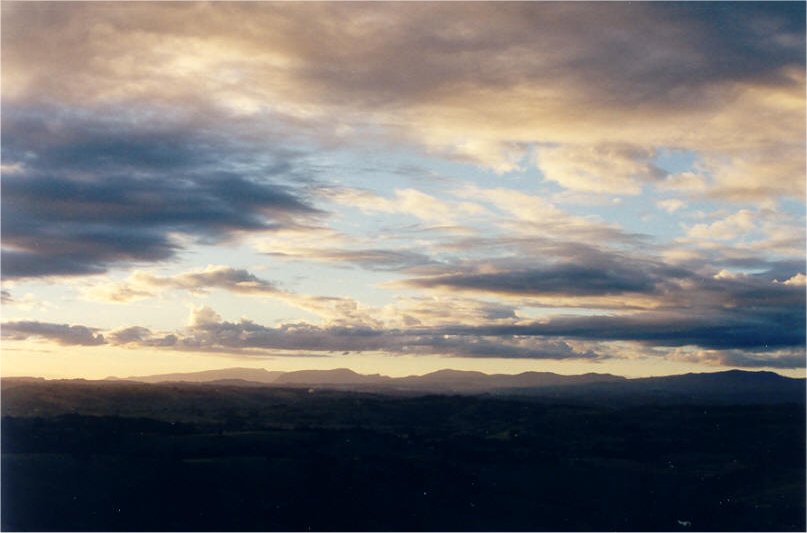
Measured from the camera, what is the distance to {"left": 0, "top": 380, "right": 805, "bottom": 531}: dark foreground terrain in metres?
106

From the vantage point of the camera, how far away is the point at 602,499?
12862cm

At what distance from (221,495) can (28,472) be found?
29.5 metres

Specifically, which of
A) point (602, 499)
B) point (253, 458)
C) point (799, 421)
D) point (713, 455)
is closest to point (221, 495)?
point (253, 458)

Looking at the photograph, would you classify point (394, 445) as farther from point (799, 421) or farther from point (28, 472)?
point (799, 421)

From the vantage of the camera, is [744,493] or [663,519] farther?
[744,493]

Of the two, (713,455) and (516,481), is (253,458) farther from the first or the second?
(713,455)

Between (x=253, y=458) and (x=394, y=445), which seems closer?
(x=253, y=458)

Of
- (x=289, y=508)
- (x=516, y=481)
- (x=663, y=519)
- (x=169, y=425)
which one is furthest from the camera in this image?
(x=169, y=425)

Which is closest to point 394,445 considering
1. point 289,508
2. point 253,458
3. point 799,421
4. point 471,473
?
point 471,473

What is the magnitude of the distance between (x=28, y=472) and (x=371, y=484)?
5230 cm

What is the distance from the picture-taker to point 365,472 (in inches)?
5202

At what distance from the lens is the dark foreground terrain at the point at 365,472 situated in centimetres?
10631

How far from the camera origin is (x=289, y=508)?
109 m

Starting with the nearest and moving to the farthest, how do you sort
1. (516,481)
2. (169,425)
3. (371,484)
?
1. (371,484)
2. (516,481)
3. (169,425)
